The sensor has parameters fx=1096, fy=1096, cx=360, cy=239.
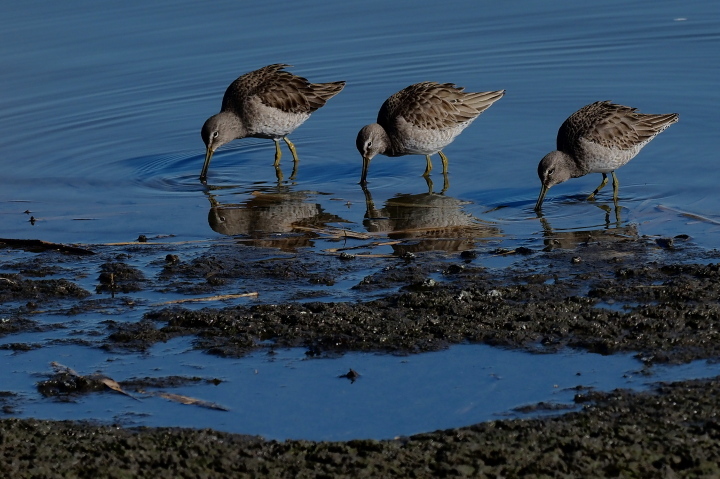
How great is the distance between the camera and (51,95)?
40.9 feet

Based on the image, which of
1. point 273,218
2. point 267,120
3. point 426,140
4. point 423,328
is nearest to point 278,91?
point 267,120

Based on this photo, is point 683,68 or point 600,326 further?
point 683,68

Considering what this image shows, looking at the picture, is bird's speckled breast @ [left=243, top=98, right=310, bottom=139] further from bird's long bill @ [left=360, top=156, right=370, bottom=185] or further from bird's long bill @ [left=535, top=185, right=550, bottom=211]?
bird's long bill @ [left=535, top=185, right=550, bottom=211]

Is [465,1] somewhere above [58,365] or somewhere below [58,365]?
above

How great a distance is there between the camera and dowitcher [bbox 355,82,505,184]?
33.2 ft

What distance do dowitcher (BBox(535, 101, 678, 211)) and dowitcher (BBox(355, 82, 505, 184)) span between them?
4.29 feet

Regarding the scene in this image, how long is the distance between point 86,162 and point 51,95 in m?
2.15

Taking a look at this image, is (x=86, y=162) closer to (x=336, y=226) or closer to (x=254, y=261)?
(x=336, y=226)

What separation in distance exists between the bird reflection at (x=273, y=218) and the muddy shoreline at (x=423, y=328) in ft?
1.60

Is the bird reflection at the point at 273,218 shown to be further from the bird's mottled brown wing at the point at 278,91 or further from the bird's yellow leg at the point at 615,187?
the bird's yellow leg at the point at 615,187

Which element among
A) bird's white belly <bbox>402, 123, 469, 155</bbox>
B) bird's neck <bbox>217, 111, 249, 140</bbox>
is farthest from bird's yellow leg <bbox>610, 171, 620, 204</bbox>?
bird's neck <bbox>217, 111, 249, 140</bbox>

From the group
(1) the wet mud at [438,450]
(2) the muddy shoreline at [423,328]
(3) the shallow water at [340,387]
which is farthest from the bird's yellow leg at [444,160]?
(1) the wet mud at [438,450]

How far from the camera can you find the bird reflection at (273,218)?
7.81 m

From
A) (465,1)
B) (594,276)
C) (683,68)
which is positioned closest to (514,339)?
(594,276)
